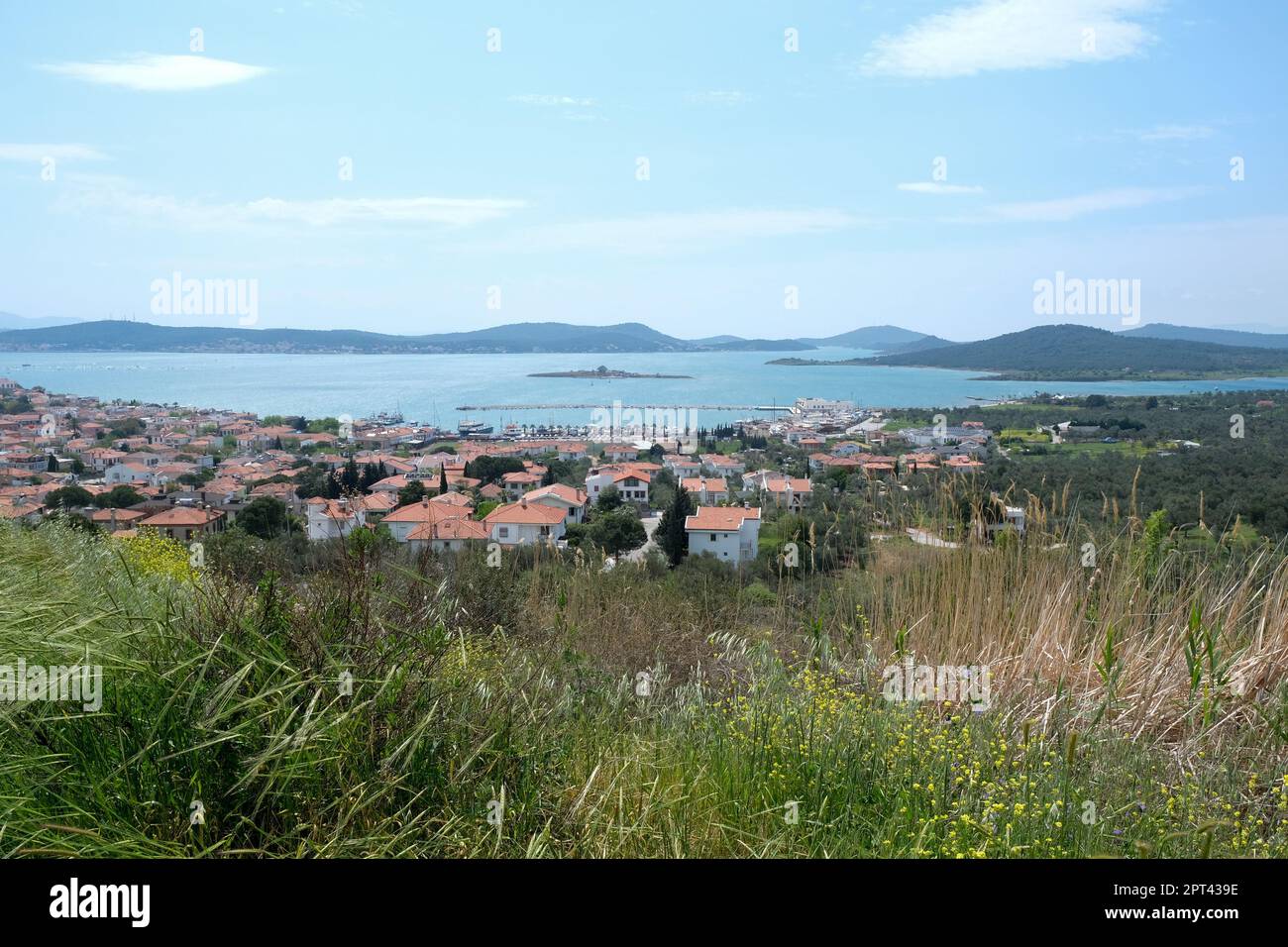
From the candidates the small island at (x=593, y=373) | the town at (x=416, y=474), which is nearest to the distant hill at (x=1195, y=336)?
the town at (x=416, y=474)

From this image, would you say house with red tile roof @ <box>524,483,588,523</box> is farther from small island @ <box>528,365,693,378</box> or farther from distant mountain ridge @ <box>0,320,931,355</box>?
small island @ <box>528,365,693,378</box>

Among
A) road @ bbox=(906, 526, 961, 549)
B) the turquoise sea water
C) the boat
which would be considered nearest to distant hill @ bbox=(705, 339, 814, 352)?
the turquoise sea water

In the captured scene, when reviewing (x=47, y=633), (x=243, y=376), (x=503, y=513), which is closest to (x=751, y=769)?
(x=47, y=633)

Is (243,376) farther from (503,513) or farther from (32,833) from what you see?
(32,833)

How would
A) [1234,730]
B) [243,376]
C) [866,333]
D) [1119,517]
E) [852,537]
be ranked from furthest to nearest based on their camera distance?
1. [866,333]
2. [243,376]
3. [852,537]
4. [1119,517]
5. [1234,730]

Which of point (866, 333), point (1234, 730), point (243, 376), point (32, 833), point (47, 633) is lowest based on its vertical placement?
point (1234, 730)

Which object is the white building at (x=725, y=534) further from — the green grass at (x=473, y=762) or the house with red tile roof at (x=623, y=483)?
the green grass at (x=473, y=762)
